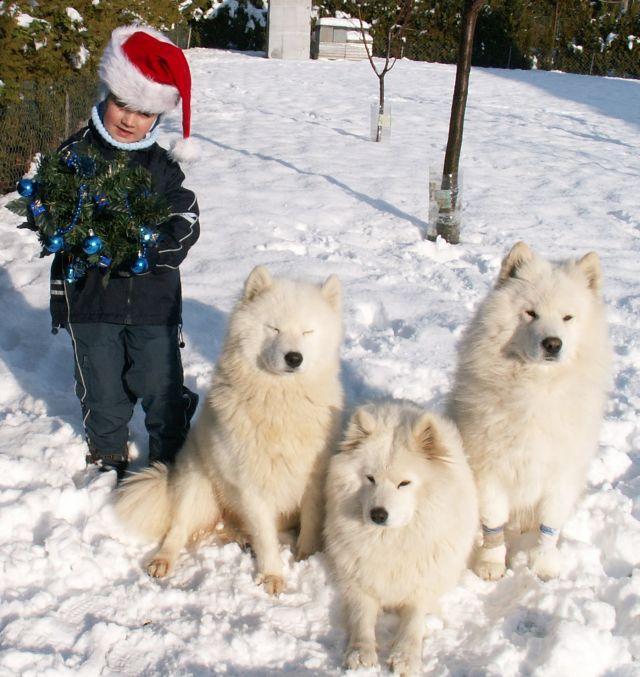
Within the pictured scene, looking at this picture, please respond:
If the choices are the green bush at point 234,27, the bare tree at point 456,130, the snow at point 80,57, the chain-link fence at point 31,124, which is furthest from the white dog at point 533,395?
the green bush at point 234,27

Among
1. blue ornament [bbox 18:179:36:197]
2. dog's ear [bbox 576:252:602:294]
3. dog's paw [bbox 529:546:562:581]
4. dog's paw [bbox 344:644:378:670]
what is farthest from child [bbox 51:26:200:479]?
dog's paw [bbox 529:546:562:581]

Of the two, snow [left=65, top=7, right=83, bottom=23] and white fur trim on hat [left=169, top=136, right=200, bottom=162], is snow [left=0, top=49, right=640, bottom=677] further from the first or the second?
snow [left=65, top=7, right=83, bottom=23]

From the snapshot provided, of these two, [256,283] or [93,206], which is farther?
[256,283]

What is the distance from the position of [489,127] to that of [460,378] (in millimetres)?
10600

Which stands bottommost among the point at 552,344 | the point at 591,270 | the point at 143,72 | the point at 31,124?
the point at 552,344

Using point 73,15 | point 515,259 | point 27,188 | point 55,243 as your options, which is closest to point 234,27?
point 73,15

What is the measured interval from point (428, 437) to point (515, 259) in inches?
35.2

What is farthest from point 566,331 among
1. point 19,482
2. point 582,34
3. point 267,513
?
point 582,34

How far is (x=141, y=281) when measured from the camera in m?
3.25

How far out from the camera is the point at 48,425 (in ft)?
12.2

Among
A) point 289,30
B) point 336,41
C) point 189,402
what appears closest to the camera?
point 189,402

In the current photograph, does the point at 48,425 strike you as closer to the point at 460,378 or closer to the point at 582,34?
the point at 460,378

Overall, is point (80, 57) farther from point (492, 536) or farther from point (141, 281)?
point (492, 536)

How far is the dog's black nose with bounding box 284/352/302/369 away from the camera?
2.72 metres
